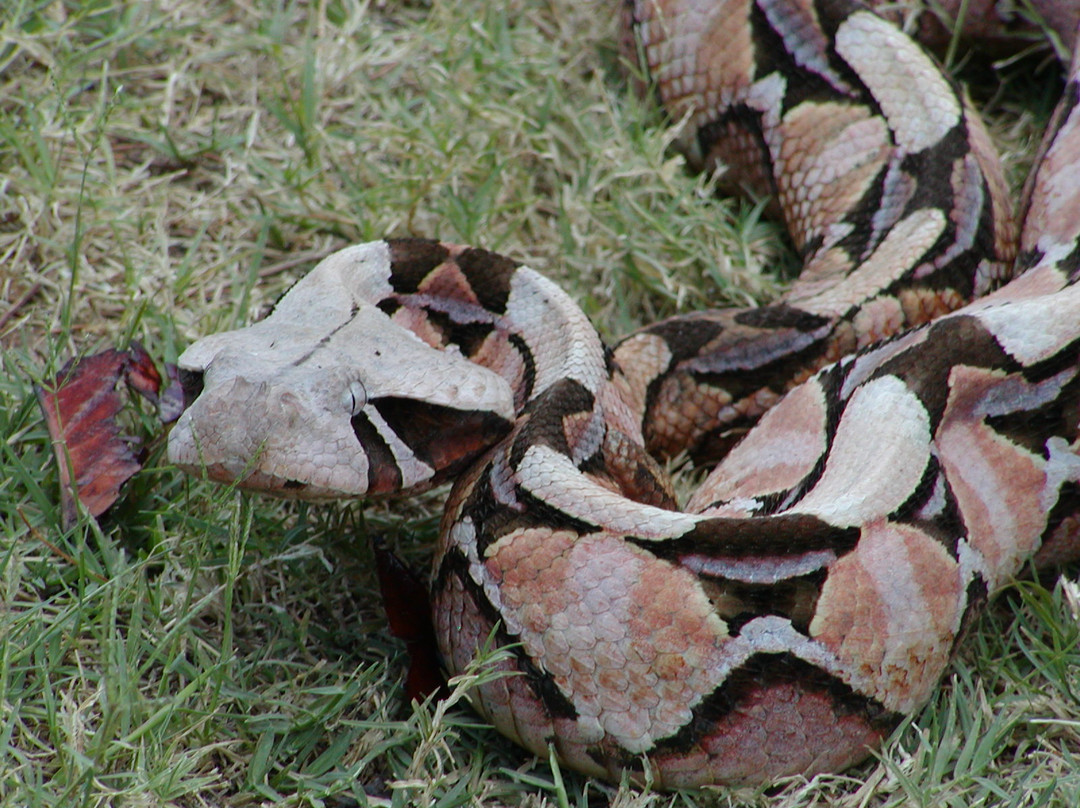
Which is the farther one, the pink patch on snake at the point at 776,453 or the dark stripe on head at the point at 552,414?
the pink patch on snake at the point at 776,453

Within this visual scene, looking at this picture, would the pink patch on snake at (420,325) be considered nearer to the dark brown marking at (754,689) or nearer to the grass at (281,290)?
the grass at (281,290)

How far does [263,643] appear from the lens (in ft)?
11.5

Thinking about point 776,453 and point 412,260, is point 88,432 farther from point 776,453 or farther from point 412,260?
point 776,453

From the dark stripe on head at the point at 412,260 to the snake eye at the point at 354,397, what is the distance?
74 cm

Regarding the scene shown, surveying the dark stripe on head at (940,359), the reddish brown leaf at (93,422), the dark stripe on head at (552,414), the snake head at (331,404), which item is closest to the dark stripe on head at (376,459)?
the snake head at (331,404)

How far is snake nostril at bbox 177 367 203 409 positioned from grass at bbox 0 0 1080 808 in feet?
1.08

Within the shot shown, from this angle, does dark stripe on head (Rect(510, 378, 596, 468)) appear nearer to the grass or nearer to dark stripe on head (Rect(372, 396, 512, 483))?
dark stripe on head (Rect(372, 396, 512, 483))

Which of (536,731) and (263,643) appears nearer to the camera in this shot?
(536,731)

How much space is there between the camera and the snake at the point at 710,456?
300 cm

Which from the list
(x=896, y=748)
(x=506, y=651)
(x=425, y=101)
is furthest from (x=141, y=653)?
(x=425, y=101)

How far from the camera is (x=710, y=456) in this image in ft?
15.0

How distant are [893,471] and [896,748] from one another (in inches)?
32.0

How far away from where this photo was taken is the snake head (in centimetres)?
300

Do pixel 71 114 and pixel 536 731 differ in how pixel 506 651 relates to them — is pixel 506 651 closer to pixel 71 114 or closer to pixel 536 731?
pixel 536 731
